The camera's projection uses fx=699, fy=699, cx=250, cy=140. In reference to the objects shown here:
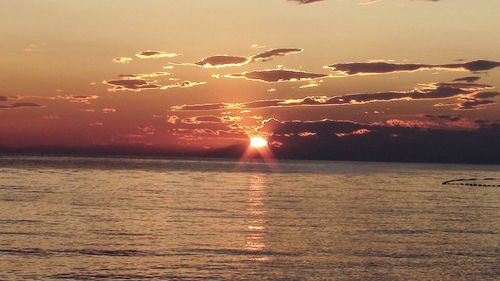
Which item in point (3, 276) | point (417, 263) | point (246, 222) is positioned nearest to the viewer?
point (3, 276)

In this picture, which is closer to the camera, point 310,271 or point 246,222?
point 310,271

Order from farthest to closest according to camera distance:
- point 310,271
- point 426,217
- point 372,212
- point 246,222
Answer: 1. point 372,212
2. point 426,217
3. point 246,222
4. point 310,271

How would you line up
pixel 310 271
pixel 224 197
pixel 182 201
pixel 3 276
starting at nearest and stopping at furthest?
pixel 3 276, pixel 310 271, pixel 182 201, pixel 224 197

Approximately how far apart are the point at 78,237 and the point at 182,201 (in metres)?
48.6

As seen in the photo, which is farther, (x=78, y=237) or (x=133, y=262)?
(x=78, y=237)

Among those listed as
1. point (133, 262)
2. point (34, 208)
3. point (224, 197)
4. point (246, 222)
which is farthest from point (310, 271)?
point (224, 197)

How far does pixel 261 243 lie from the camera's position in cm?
6147

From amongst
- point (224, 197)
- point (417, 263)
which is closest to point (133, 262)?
point (417, 263)

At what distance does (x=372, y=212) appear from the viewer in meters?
95.4

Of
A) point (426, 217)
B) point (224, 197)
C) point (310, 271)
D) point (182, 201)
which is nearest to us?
point (310, 271)

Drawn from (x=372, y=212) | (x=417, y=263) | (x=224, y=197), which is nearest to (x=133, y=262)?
(x=417, y=263)

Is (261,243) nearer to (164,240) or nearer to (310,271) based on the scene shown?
(164,240)

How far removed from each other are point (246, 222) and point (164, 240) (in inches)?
690

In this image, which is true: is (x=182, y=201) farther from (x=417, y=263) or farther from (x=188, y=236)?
(x=417, y=263)
